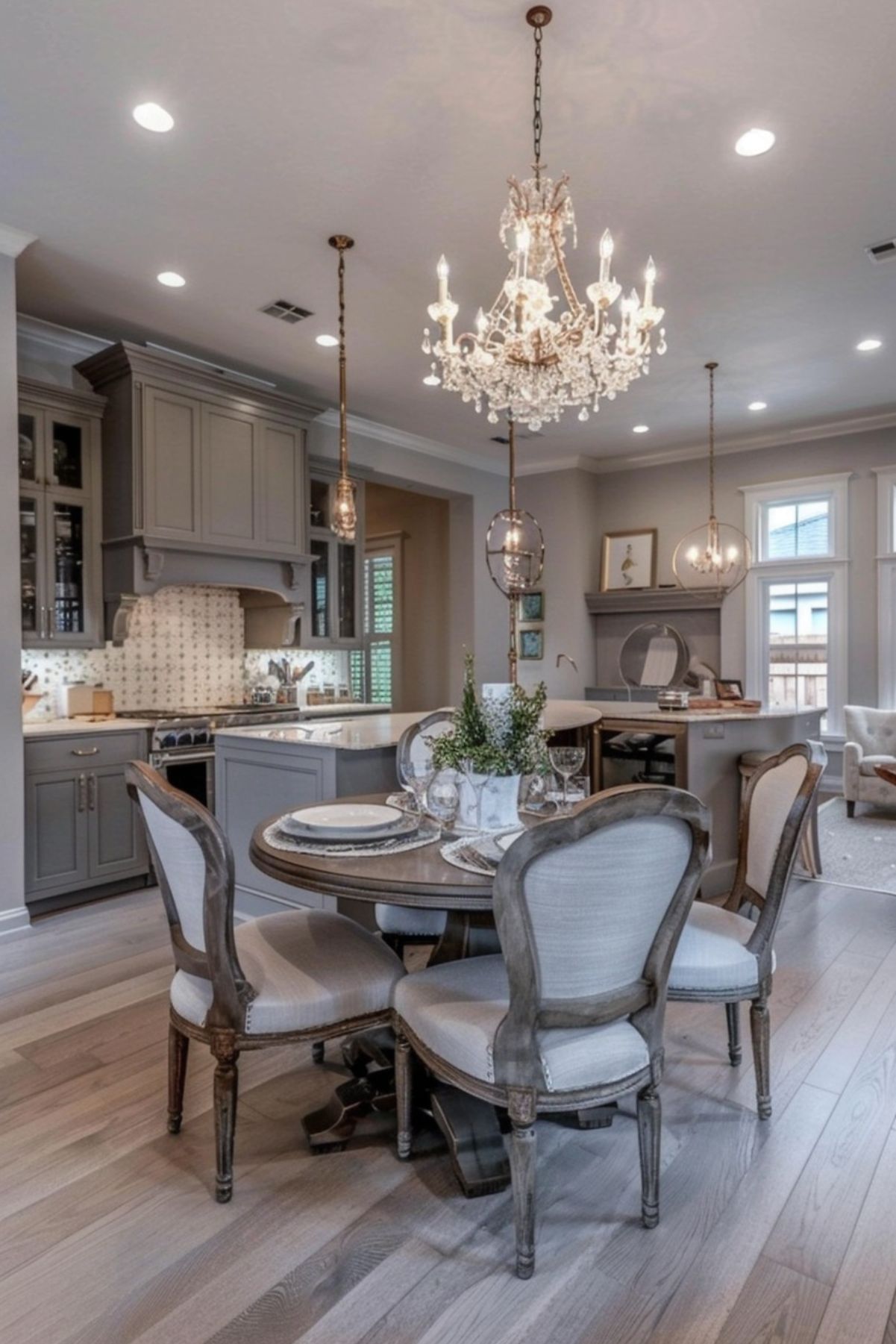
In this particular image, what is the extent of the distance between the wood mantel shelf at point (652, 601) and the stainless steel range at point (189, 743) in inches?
156

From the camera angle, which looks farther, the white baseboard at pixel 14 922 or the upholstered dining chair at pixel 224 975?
the white baseboard at pixel 14 922

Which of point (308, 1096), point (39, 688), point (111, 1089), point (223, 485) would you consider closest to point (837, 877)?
point (308, 1096)

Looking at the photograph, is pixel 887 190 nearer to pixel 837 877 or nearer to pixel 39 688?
pixel 837 877

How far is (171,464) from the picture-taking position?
4285mm

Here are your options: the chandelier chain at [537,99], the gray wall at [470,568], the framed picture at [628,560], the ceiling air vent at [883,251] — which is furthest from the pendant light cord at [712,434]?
the chandelier chain at [537,99]

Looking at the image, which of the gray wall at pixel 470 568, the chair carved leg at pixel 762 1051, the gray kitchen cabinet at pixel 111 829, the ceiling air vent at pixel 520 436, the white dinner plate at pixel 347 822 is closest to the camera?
the white dinner plate at pixel 347 822

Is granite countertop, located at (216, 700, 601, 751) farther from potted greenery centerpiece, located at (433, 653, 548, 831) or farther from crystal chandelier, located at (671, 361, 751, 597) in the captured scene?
crystal chandelier, located at (671, 361, 751, 597)

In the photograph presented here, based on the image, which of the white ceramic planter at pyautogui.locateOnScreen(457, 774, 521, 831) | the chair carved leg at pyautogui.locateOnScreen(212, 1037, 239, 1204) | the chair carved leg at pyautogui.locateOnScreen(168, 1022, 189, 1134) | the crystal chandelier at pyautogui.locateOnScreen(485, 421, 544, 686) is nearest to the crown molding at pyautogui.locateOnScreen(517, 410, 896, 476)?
the crystal chandelier at pyautogui.locateOnScreen(485, 421, 544, 686)

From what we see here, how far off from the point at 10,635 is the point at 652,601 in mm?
5379

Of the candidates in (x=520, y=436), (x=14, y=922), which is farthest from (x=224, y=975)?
(x=520, y=436)

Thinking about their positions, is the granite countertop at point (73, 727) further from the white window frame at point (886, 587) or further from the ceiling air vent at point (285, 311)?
the white window frame at point (886, 587)

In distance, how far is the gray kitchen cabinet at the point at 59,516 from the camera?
3965mm

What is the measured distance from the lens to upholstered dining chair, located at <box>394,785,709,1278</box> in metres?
1.40

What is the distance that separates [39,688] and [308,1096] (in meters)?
3.03
